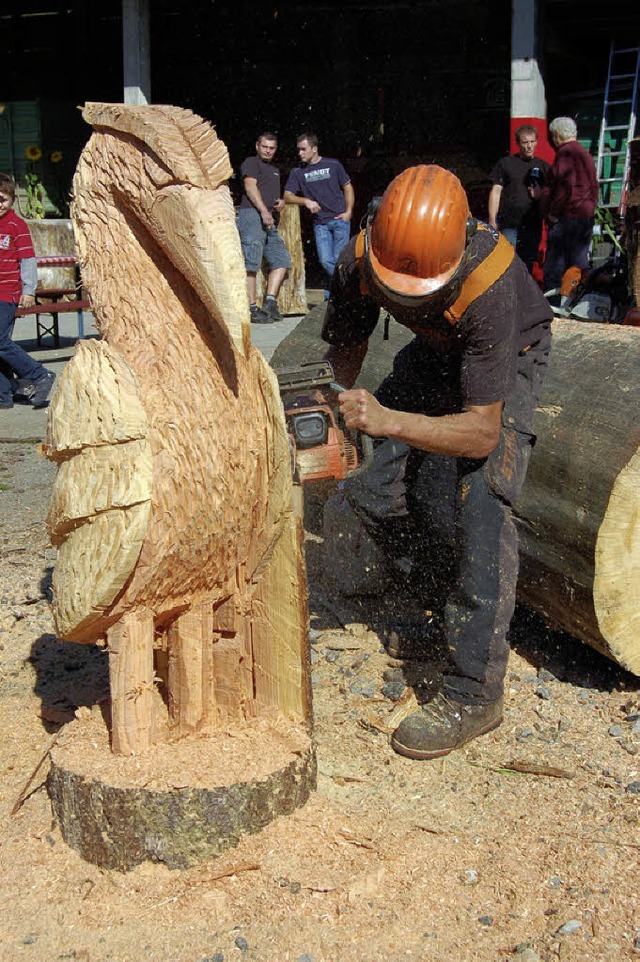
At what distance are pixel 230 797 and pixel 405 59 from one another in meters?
11.9

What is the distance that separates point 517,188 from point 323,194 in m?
1.92

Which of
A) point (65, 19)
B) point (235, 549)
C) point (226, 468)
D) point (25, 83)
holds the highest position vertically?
point (65, 19)

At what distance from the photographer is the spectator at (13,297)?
686cm

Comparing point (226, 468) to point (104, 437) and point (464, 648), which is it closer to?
point (104, 437)

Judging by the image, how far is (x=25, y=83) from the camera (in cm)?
1380

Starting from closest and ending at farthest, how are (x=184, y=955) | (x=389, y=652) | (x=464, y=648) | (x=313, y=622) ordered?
(x=184, y=955), (x=464, y=648), (x=389, y=652), (x=313, y=622)

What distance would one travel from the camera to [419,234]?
2451 mm

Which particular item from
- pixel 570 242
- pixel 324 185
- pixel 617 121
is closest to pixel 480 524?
pixel 570 242

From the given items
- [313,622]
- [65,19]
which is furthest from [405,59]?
[313,622]

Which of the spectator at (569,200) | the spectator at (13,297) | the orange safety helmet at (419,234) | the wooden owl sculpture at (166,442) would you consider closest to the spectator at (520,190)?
the spectator at (569,200)

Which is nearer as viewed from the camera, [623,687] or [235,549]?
[235,549]

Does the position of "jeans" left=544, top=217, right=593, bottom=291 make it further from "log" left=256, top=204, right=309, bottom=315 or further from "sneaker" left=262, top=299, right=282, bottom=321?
"log" left=256, top=204, right=309, bottom=315

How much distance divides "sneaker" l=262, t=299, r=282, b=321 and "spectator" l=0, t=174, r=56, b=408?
270 centimetres

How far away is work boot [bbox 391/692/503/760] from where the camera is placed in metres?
2.77
